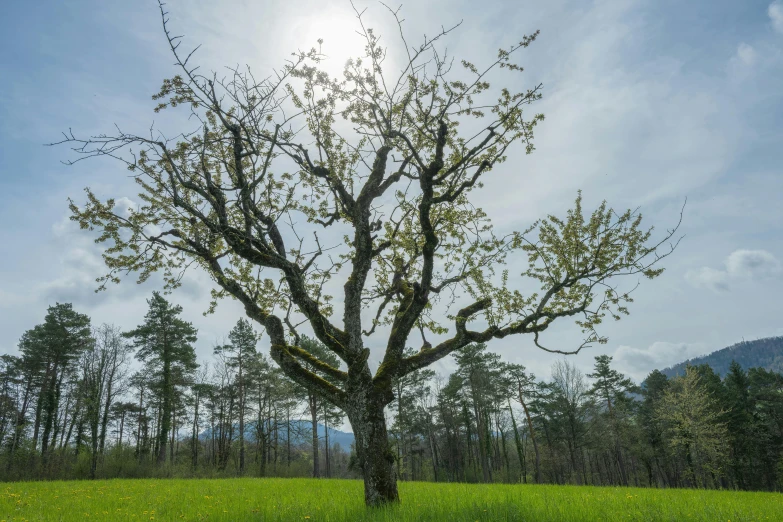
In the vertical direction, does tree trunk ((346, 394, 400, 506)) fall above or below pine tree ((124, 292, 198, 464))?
below

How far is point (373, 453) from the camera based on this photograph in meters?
7.82

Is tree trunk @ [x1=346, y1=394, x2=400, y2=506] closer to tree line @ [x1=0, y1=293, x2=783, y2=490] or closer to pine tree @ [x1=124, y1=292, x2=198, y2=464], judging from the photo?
tree line @ [x1=0, y1=293, x2=783, y2=490]

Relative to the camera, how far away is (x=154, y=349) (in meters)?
35.4

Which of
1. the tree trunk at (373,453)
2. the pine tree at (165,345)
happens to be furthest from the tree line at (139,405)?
the tree trunk at (373,453)

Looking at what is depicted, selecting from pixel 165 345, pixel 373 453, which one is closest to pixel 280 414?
pixel 165 345

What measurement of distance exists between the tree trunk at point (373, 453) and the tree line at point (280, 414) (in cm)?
1846

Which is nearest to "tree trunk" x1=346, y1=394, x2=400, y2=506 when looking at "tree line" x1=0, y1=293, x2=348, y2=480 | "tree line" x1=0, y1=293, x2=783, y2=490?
"tree line" x1=0, y1=293, x2=783, y2=490

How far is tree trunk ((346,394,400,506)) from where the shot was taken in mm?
7777

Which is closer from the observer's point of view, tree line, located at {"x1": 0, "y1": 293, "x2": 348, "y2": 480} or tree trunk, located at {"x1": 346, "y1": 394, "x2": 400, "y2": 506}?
tree trunk, located at {"x1": 346, "y1": 394, "x2": 400, "y2": 506}

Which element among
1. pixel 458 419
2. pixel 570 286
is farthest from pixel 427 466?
pixel 570 286

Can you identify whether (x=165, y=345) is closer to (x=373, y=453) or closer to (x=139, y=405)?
(x=139, y=405)

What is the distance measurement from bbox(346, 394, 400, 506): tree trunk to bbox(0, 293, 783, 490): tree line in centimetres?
1846

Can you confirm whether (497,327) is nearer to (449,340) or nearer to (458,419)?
(449,340)

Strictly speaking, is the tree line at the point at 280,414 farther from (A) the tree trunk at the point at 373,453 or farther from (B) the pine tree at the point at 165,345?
(A) the tree trunk at the point at 373,453
